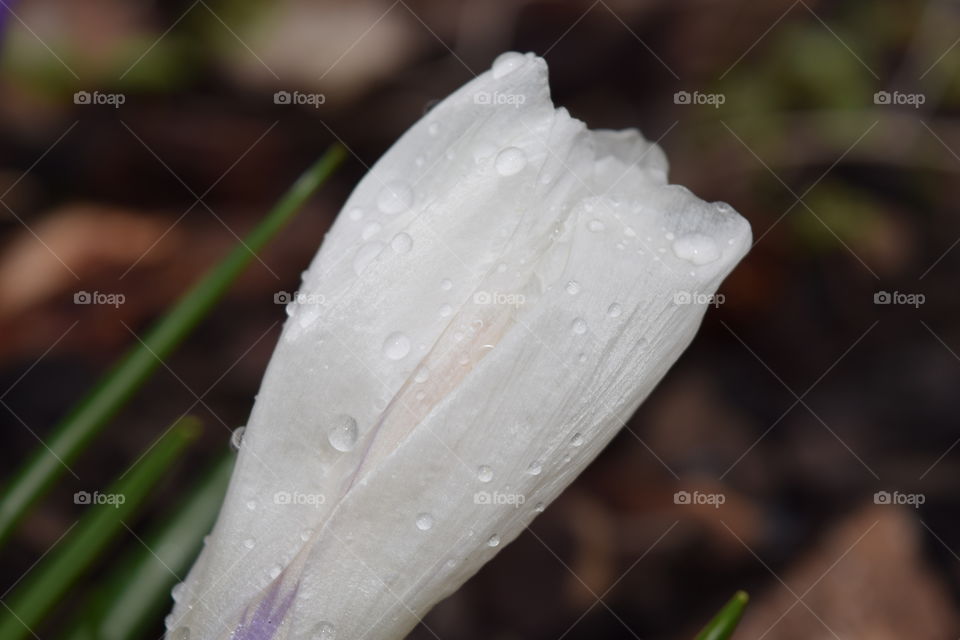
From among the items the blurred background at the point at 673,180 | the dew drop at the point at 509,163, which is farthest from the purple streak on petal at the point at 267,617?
the blurred background at the point at 673,180

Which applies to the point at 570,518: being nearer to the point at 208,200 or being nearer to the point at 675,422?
the point at 675,422

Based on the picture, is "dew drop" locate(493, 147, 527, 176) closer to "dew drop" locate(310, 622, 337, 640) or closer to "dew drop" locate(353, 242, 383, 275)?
A: "dew drop" locate(353, 242, 383, 275)

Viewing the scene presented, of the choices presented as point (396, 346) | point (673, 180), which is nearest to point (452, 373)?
point (396, 346)

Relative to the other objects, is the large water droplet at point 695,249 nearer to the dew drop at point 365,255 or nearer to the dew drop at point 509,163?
the dew drop at point 509,163

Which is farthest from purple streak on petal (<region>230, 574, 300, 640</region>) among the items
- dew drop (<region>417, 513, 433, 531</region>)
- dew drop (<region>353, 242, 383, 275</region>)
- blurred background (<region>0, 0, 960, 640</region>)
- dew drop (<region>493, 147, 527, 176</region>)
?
blurred background (<region>0, 0, 960, 640</region>)

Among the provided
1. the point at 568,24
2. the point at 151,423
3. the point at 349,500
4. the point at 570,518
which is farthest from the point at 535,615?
the point at 568,24
